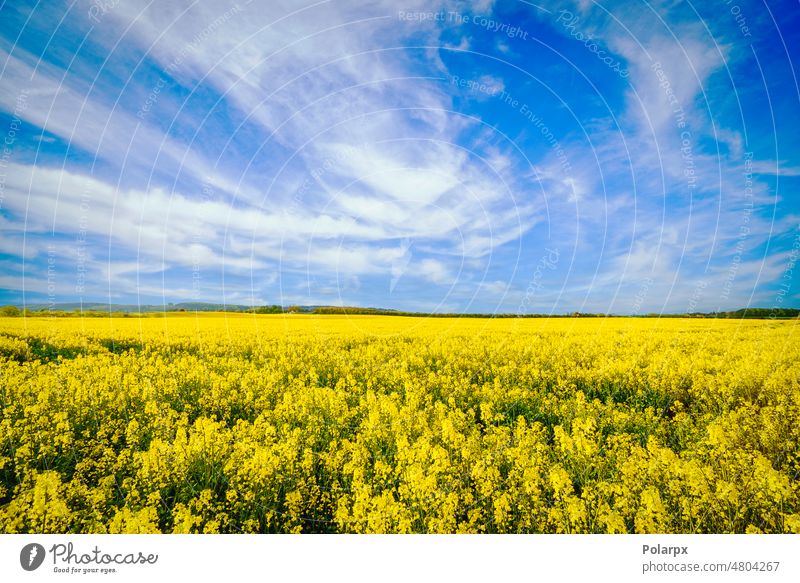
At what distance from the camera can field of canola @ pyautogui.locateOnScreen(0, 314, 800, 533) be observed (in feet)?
11.5

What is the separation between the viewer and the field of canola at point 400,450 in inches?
139

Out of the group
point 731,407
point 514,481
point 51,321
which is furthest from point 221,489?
point 51,321

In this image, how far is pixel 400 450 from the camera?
172 inches

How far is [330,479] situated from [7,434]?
419 centimetres
